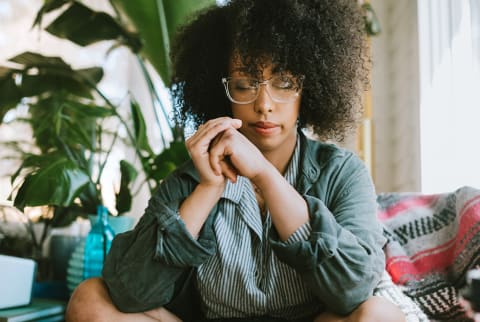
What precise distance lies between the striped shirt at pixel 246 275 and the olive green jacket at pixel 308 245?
35 millimetres

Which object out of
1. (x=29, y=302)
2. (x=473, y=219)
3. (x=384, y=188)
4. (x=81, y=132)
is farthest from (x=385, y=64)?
(x=29, y=302)

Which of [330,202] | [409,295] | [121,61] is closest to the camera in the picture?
[330,202]

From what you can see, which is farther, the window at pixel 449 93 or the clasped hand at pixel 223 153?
the window at pixel 449 93

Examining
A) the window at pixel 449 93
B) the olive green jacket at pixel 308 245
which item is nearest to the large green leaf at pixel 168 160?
the olive green jacket at pixel 308 245

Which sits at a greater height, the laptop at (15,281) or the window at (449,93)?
the window at (449,93)

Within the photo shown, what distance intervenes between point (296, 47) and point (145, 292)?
1.96ft

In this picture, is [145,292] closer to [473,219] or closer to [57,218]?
[473,219]

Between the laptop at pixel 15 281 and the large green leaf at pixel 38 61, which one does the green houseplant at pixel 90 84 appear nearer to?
the large green leaf at pixel 38 61

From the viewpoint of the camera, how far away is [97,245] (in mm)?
1590

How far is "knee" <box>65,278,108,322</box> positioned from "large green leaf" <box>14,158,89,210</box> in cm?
45

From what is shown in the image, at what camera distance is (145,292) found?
3.24 ft

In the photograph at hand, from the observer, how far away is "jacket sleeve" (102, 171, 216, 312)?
38.8 inches

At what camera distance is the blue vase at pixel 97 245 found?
1565 millimetres

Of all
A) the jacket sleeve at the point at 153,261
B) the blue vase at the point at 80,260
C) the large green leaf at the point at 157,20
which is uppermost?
the large green leaf at the point at 157,20
